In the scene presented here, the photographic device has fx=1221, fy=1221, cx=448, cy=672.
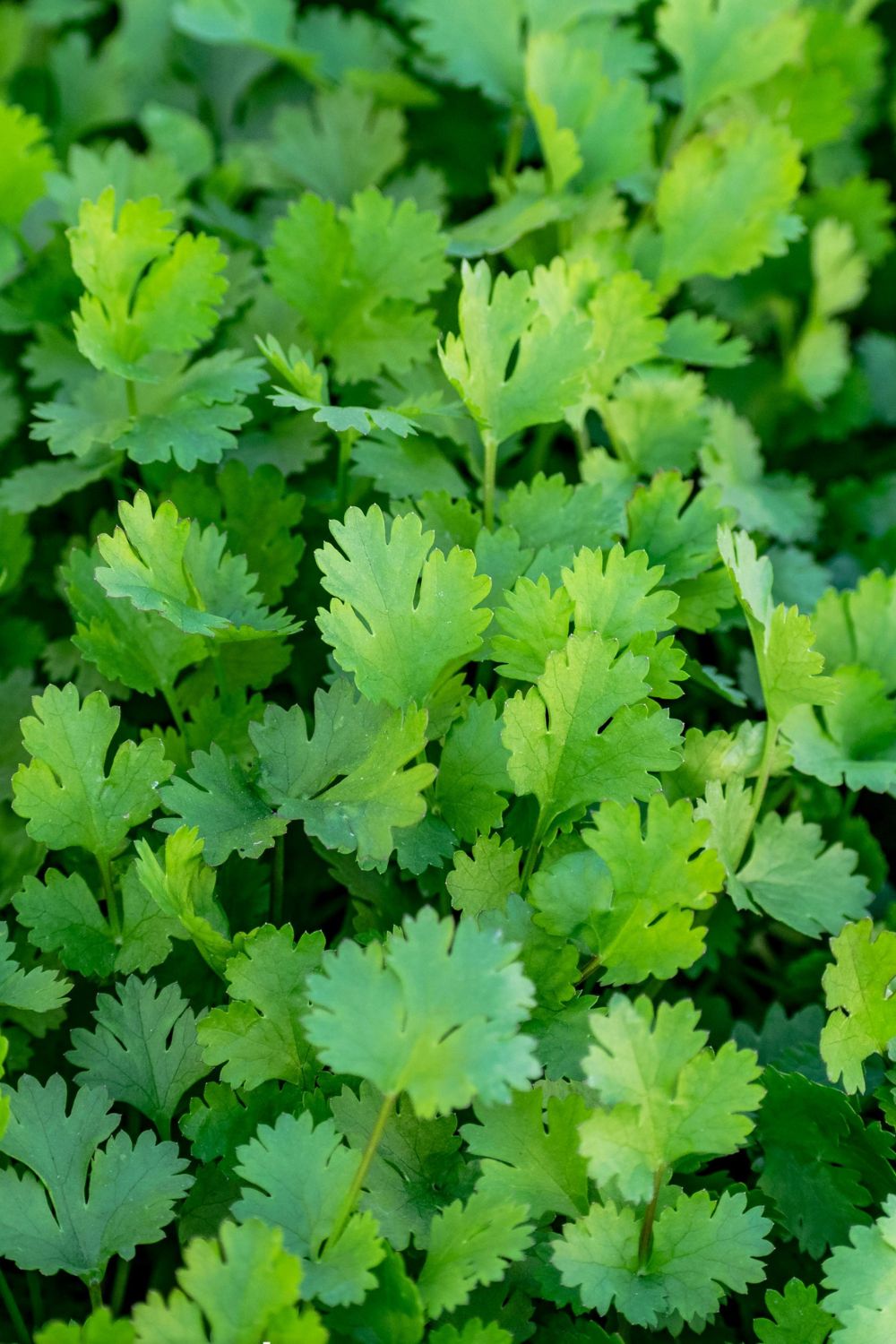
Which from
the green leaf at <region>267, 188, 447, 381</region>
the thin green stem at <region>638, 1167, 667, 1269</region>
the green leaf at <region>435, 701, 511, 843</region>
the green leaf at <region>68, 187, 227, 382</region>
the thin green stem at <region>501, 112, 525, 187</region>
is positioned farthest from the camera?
the thin green stem at <region>501, 112, 525, 187</region>

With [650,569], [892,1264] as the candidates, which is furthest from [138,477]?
[892,1264]

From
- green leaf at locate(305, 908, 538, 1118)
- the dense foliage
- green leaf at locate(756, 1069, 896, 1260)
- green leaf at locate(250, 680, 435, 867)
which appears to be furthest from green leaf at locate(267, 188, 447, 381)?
green leaf at locate(756, 1069, 896, 1260)

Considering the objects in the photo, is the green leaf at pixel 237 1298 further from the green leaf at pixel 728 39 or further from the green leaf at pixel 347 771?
the green leaf at pixel 728 39

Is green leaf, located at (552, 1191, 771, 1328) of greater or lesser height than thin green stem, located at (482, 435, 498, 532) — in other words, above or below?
below

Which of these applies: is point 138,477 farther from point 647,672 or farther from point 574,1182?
point 574,1182

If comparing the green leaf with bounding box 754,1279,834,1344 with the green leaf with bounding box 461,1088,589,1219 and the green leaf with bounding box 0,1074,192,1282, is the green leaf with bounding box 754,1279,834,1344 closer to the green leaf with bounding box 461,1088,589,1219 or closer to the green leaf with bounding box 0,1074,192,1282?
the green leaf with bounding box 461,1088,589,1219

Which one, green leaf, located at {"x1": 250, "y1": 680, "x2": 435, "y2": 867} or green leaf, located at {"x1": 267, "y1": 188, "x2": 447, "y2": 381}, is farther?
green leaf, located at {"x1": 267, "y1": 188, "x2": 447, "y2": 381}

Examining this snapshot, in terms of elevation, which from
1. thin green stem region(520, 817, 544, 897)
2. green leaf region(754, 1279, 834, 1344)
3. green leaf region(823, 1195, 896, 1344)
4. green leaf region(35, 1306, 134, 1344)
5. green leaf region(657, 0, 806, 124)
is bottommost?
green leaf region(754, 1279, 834, 1344)
